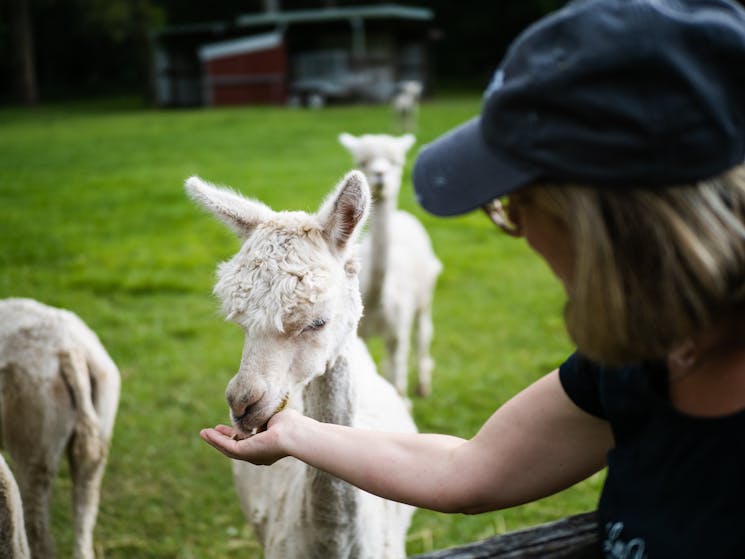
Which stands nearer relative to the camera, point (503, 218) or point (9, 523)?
point (503, 218)

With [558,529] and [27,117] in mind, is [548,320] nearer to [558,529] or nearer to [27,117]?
[558,529]

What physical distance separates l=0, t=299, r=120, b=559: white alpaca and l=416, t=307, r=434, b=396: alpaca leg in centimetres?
270

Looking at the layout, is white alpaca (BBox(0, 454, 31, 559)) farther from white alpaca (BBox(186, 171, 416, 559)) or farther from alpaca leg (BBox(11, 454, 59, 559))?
alpaca leg (BBox(11, 454, 59, 559))

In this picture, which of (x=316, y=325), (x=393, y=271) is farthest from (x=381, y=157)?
(x=316, y=325)

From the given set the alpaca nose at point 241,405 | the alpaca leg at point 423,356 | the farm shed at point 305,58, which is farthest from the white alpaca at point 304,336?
the farm shed at point 305,58

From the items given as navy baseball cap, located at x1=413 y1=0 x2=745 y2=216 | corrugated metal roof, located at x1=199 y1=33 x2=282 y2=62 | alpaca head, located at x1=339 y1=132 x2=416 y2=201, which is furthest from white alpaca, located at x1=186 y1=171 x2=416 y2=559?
corrugated metal roof, located at x1=199 y1=33 x2=282 y2=62

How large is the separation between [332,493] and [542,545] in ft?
2.57

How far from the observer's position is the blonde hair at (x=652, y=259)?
1.11m

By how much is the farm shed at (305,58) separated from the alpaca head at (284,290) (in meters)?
28.1

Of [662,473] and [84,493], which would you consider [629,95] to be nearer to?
[662,473]

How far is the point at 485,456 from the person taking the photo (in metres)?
1.58

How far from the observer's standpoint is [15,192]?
460 inches

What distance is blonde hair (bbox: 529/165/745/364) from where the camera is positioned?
1107mm

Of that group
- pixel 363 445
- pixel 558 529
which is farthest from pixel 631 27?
pixel 558 529
